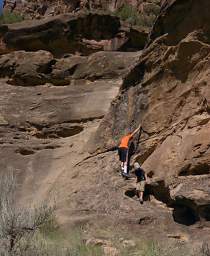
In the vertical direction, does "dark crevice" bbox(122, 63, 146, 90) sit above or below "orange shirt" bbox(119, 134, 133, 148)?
above

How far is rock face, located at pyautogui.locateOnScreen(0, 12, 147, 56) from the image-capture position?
26.6 m

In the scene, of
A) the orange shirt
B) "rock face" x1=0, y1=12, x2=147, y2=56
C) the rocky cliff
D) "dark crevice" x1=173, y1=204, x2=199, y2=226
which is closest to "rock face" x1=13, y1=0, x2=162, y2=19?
"rock face" x1=0, y1=12, x2=147, y2=56

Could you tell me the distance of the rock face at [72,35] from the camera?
26.6 m

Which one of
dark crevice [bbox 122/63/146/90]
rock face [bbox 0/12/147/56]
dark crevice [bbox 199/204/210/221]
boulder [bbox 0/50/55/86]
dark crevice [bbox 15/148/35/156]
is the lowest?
dark crevice [bbox 15/148/35/156]

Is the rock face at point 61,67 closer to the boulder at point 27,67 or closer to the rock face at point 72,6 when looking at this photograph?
the boulder at point 27,67

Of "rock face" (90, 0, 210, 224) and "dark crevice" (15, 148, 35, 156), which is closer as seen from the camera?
"rock face" (90, 0, 210, 224)

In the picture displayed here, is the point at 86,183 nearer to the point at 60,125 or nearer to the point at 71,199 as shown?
the point at 71,199

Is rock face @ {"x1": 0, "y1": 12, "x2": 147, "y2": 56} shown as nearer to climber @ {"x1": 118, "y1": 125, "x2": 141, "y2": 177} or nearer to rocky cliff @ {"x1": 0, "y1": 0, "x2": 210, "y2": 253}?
rocky cliff @ {"x1": 0, "y1": 0, "x2": 210, "y2": 253}

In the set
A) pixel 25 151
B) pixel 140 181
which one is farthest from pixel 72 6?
pixel 140 181

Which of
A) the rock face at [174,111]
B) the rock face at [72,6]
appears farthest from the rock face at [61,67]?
the rock face at [72,6]

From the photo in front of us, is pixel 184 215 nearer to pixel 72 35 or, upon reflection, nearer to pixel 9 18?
pixel 72 35

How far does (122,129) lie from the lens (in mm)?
16406

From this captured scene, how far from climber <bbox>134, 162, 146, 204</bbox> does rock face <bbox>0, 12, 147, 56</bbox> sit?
13558mm

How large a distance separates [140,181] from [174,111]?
1948mm
